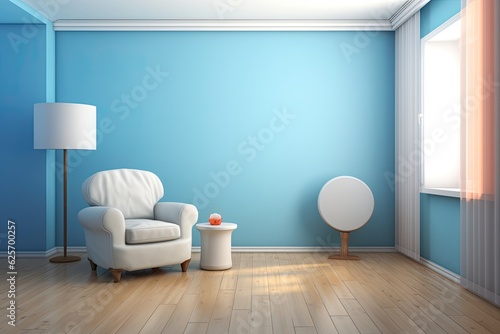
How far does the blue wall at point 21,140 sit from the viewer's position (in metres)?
5.29

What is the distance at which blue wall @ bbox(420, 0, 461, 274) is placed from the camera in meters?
4.18

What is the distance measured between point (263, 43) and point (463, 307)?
141 inches

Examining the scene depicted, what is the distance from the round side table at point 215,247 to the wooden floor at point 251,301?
0.10 meters

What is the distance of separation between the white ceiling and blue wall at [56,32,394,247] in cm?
24

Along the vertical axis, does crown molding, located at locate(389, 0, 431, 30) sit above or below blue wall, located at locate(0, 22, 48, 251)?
above

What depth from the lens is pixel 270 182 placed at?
219 inches

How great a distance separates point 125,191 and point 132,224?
0.56 m

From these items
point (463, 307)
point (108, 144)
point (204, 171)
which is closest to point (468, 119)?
point (463, 307)

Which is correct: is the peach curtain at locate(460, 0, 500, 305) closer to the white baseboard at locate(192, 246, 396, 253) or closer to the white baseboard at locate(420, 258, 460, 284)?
the white baseboard at locate(420, 258, 460, 284)

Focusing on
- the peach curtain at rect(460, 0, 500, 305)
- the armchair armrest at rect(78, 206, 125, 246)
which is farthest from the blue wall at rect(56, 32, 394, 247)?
the peach curtain at rect(460, 0, 500, 305)

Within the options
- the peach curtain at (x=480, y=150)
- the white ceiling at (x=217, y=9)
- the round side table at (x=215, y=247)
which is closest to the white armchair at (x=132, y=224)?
the round side table at (x=215, y=247)

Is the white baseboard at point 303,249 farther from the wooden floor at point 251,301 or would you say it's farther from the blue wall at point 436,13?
the blue wall at point 436,13

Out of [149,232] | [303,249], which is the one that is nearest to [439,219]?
[303,249]

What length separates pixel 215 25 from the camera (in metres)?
5.51
